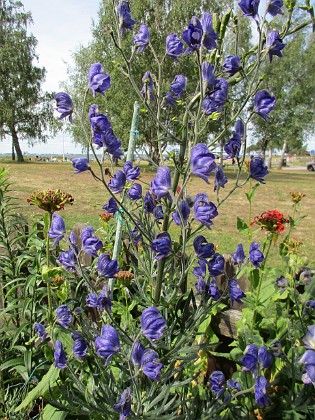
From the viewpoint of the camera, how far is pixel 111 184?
1.38 m

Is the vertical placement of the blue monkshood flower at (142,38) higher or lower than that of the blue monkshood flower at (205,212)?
higher

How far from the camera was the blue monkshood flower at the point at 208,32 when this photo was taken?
3.87ft

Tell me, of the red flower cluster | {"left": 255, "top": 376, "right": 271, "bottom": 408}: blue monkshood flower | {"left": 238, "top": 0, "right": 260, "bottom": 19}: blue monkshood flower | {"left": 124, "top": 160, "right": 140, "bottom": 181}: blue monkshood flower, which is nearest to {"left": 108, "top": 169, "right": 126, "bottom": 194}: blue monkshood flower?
{"left": 124, "top": 160, "right": 140, "bottom": 181}: blue monkshood flower

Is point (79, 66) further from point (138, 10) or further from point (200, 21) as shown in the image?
point (200, 21)

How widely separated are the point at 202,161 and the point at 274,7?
576 millimetres

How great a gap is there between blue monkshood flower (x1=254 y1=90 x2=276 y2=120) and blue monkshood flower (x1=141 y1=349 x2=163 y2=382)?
0.81m

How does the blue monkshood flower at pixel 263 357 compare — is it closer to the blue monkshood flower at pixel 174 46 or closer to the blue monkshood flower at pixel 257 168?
the blue monkshood flower at pixel 257 168

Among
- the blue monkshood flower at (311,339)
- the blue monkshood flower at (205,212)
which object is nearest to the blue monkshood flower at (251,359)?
the blue monkshood flower at (311,339)

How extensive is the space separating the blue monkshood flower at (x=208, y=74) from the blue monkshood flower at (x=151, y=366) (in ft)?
2.55

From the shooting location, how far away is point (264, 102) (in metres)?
1.29

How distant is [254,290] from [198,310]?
0.99 meters

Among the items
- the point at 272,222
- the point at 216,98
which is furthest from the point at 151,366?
the point at 272,222

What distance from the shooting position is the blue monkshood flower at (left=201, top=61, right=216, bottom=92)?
1.13m

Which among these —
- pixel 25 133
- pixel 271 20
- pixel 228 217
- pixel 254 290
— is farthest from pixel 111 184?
pixel 25 133
